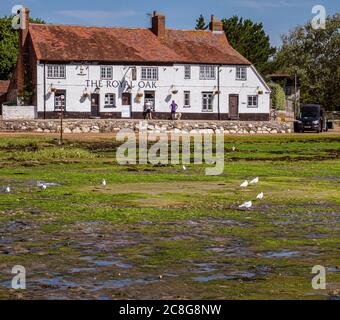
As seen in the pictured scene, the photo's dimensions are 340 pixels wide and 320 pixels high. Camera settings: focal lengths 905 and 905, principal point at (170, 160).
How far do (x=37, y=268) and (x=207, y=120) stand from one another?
7086cm

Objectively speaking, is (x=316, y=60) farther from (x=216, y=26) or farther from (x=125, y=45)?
(x=125, y=45)

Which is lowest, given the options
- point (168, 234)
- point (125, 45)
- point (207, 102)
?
point (168, 234)

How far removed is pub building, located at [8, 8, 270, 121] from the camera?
84250 mm

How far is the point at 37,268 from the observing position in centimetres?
1496

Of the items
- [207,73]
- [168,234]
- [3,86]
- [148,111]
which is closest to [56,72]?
[148,111]

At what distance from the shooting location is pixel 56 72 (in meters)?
84.0

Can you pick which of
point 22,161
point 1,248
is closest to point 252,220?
point 1,248

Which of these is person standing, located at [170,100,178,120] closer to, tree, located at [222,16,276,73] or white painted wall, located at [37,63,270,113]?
white painted wall, located at [37,63,270,113]

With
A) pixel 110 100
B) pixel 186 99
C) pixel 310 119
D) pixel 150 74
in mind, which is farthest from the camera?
pixel 186 99

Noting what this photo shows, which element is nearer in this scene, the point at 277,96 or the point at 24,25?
the point at 24,25

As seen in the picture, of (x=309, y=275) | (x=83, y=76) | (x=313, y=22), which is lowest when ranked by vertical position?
(x=309, y=275)

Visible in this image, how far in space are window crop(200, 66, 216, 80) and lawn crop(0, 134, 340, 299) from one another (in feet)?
174

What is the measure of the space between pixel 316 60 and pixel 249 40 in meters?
14.7

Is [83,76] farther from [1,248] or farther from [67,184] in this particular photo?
[1,248]
